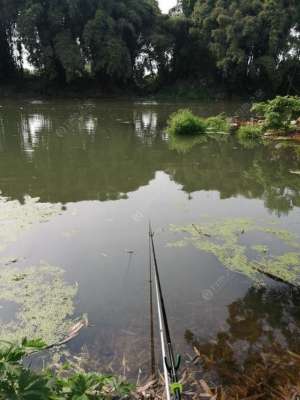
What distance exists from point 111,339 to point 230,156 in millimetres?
6843

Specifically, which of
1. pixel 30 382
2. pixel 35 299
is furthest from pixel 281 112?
pixel 30 382

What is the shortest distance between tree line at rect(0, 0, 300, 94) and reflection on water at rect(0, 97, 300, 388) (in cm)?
1680

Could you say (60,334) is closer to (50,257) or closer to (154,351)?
(154,351)

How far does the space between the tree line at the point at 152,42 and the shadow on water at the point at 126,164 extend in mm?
15732

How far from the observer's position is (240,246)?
159 inches

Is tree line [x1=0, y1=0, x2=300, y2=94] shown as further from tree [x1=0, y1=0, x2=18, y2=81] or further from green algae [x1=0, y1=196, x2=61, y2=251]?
green algae [x1=0, y1=196, x2=61, y2=251]

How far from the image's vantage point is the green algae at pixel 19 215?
13.8 ft

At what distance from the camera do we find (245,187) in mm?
6324

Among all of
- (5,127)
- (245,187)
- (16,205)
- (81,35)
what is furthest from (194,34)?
(16,205)

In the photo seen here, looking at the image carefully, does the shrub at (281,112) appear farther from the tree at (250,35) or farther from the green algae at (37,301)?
the tree at (250,35)

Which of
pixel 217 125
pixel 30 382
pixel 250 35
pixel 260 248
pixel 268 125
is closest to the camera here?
pixel 30 382

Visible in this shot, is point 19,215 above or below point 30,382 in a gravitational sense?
below

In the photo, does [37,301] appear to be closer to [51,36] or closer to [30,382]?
[30,382]

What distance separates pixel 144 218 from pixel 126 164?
3036mm
